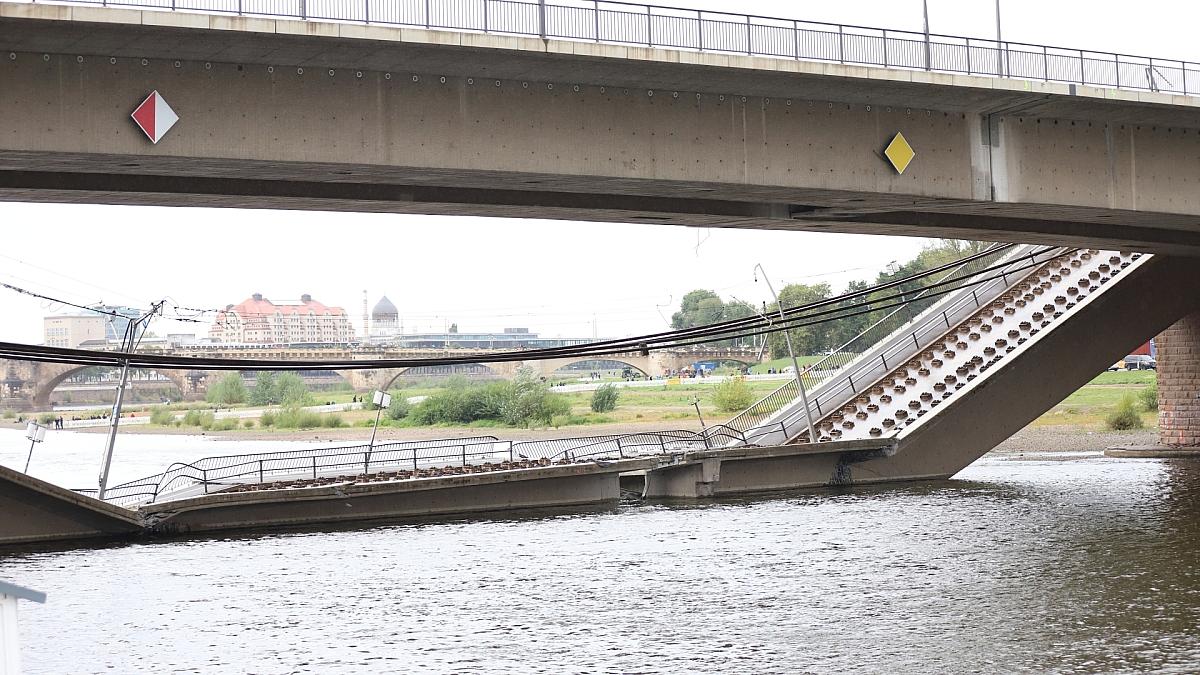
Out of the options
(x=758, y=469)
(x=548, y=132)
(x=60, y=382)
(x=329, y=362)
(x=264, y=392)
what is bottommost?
(x=758, y=469)

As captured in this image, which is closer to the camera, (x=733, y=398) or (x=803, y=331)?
(x=733, y=398)

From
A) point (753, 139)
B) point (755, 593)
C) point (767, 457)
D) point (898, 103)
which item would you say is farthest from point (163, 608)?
point (767, 457)

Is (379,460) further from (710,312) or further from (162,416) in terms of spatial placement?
(710,312)

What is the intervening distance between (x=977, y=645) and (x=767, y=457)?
22385 mm

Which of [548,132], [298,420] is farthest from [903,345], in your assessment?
[298,420]

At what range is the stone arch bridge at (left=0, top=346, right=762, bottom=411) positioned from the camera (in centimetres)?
11712

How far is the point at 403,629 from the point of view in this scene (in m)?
21.4

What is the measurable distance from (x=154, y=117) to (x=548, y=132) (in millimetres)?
6372

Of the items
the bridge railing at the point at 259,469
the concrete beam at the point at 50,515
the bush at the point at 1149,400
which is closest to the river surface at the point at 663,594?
the concrete beam at the point at 50,515

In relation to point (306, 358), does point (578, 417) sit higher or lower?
lower

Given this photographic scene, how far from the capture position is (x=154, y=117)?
65.3 ft

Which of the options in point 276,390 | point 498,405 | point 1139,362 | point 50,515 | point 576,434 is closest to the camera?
point 50,515

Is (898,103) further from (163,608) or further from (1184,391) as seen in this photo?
(1184,391)

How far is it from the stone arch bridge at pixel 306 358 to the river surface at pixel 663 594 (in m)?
77.6
